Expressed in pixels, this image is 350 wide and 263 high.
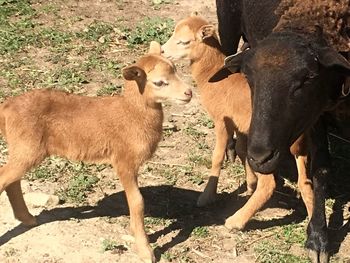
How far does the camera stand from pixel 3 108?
17.2 feet

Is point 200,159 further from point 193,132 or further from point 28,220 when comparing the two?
point 28,220

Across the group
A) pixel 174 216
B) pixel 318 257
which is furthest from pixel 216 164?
pixel 318 257

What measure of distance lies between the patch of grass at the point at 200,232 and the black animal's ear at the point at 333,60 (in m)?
1.87

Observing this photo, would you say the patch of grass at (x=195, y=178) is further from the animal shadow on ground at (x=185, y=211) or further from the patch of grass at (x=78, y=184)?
the patch of grass at (x=78, y=184)

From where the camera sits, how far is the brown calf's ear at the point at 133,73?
5121mm

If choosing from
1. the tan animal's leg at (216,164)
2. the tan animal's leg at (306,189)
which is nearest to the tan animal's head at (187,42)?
the tan animal's leg at (216,164)

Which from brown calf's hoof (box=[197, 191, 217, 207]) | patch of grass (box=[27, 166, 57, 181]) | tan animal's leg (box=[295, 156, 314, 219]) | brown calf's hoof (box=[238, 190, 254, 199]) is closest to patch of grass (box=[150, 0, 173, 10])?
patch of grass (box=[27, 166, 57, 181])

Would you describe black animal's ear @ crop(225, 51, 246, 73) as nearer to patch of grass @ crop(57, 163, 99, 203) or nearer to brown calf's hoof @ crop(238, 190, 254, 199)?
brown calf's hoof @ crop(238, 190, 254, 199)

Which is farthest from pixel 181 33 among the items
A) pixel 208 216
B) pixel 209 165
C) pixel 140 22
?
pixel 140 22

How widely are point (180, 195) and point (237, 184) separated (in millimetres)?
619

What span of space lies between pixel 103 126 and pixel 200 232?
1.24 metres

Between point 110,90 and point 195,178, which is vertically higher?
point 110,90

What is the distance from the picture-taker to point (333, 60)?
14.9 ft

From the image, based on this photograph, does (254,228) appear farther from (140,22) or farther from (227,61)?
(140,22)
